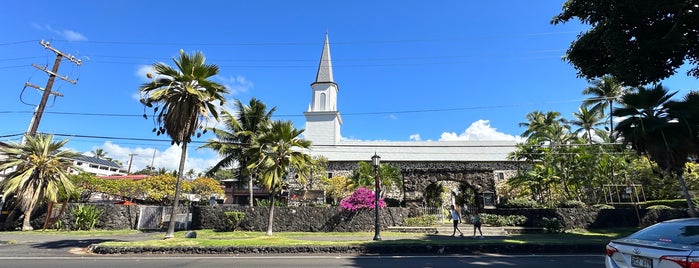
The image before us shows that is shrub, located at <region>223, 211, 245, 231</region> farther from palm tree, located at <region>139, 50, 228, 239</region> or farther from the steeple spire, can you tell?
the steeple spire

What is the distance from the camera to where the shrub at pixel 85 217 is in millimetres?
21672

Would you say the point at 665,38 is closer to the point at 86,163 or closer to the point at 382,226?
the point at 382,226

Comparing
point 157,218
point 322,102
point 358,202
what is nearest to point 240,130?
point 157,218

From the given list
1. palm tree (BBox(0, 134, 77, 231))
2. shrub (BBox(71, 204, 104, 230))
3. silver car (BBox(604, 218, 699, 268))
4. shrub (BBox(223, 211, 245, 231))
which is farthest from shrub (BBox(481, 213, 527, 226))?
palm tree (BBox(0, 134, 77, 231))

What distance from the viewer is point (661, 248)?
415 cm

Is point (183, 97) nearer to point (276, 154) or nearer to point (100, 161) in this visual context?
point (276, 154)

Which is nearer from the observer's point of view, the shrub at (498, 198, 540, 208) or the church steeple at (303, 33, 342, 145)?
the shrub at (498, 198, 540, 208)

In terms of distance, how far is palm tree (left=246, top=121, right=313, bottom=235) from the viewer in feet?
61.4

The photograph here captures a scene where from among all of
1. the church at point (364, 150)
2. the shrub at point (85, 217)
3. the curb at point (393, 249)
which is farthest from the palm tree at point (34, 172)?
the church at point (364, 150)

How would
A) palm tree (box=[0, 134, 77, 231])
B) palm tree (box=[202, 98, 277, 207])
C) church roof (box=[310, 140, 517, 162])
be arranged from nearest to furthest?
1. palm tree (box=[0, 134, 77, 231])
2. palm tree (box=[202, 98, 277, 207])
3. church roof (box=[310, 140, 517, 162])

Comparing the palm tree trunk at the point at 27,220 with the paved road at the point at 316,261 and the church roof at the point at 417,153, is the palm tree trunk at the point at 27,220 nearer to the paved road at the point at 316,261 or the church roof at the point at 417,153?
the paved road at the point at 316,261

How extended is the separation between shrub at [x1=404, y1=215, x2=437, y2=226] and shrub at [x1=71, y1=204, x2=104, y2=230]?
19.6 metres

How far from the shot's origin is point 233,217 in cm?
2130

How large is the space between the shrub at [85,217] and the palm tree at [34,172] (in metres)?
1.37
